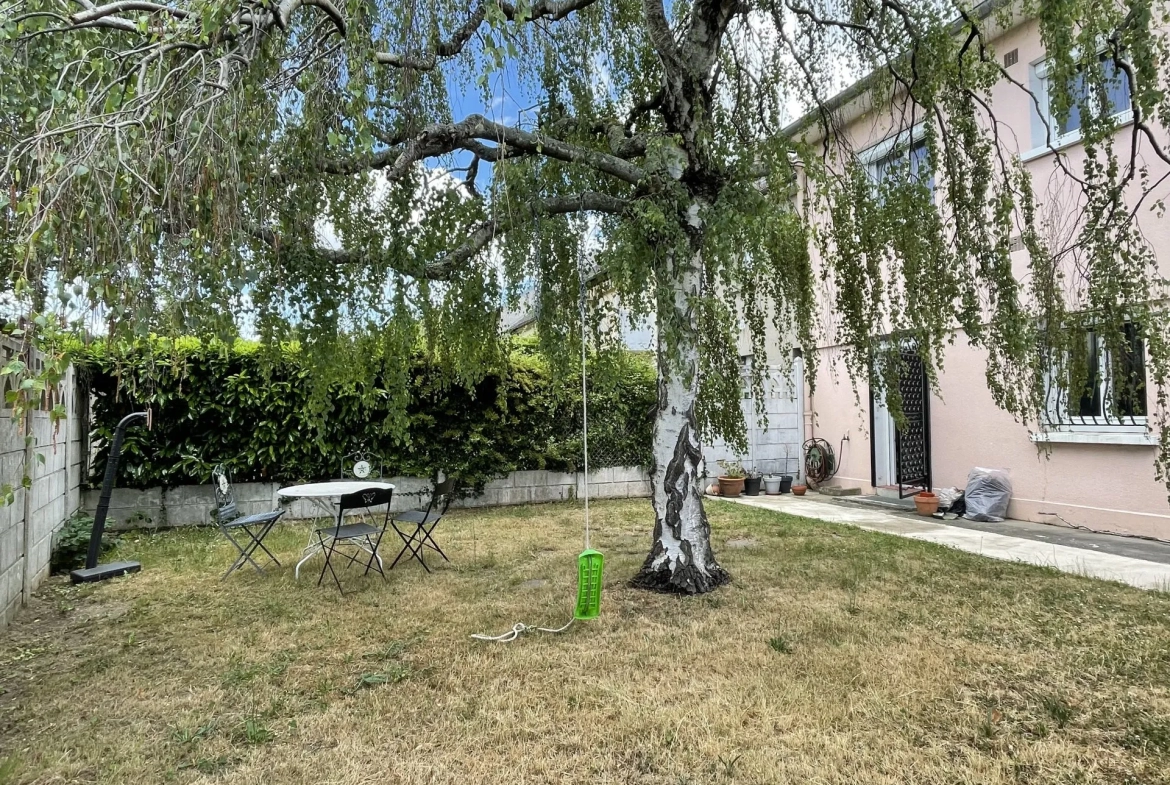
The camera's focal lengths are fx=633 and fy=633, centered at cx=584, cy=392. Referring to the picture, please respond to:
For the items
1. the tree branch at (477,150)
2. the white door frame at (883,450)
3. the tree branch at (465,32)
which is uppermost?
the tree branch at (465,32)

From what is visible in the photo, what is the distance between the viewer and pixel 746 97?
5.29 meters

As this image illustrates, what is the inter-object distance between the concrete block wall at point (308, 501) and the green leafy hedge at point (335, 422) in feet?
0.46

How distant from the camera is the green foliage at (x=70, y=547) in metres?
5.48

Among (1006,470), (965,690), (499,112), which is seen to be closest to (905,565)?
(965,690)

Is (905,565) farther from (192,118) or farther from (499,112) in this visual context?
(192,118)

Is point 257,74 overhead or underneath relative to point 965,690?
overhead

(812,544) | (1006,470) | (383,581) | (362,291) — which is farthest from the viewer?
(1006,470)

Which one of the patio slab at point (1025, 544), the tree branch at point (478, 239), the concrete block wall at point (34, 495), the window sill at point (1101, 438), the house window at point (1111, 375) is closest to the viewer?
the house window at point (1111, 375)

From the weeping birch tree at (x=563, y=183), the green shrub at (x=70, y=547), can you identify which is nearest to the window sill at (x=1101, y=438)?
the weeping birch tree at (x=563, y=183)

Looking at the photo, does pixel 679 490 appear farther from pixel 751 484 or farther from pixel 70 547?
pixel 751 484

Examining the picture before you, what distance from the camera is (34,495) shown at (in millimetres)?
4641

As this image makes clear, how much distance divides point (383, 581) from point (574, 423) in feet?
15.2

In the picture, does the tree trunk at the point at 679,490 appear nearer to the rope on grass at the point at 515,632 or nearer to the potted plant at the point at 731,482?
the rope on grass at the point at 515,632

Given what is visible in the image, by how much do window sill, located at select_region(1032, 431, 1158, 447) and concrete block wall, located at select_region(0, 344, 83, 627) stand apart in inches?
316
